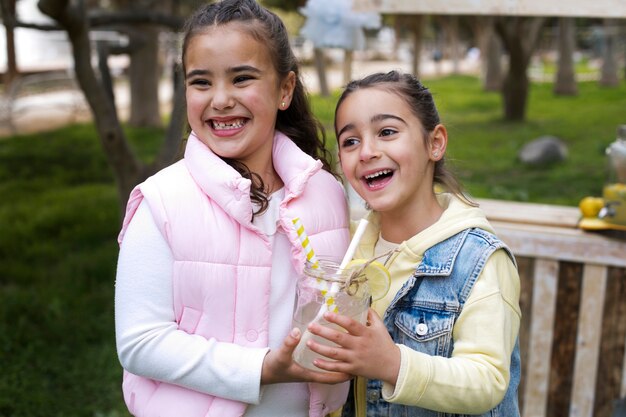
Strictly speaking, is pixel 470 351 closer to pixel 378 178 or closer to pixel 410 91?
pixel 378 178

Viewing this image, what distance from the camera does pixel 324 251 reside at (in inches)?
66.1

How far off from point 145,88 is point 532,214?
8827 mm

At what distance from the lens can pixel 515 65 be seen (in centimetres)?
1074

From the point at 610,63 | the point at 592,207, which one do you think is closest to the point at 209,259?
the point at 592,207

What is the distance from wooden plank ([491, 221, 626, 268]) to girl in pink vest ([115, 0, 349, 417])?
1364 millimetres

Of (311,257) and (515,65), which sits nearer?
(311,257)

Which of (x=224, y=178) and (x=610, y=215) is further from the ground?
(x=224, y=178)

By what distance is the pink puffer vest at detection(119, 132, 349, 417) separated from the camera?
60.5 inches

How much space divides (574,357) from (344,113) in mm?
1686

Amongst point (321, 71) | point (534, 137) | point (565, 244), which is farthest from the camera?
point (321, 71)

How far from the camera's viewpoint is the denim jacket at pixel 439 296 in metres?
1.60

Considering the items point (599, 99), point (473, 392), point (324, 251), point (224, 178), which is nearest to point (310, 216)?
point (324, 251)

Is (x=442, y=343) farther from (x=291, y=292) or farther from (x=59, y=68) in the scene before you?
(x=59, y=68)

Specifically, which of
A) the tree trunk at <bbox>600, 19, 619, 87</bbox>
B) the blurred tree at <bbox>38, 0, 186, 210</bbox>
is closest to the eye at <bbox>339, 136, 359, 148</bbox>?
the blurred tree at <bbox>38, 0, 186, 210</bbox>
